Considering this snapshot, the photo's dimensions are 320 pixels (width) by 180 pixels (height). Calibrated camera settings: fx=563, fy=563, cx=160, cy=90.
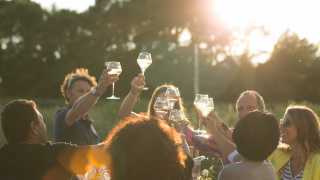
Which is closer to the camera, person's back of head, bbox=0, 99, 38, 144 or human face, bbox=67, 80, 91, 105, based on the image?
person's back of head, bbox=0, 99, 38, 144

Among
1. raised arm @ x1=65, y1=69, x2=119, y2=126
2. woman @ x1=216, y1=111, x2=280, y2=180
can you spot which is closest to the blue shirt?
raised arm @ x1=65, y1=69, x2=119, y2=126

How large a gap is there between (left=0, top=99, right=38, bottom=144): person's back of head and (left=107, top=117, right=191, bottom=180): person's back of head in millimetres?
980

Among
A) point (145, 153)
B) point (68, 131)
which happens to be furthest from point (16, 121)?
point (68, 131)

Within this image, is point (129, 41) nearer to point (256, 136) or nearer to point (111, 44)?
point (111, 44)

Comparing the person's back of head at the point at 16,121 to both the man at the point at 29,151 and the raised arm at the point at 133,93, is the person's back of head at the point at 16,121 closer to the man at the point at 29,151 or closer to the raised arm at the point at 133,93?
the man at the point at 29,151

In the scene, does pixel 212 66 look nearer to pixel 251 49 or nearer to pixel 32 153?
pixel 251 49

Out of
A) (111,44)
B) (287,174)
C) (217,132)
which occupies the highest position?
(111,44)

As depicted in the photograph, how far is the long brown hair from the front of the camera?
4.14m

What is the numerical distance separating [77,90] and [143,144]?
269cm

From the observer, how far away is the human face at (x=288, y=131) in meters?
Result: 4.17

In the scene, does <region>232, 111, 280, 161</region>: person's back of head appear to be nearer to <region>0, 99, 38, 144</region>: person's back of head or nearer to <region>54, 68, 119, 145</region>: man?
<region>0, 99, 38, 144</region>: person's back of head

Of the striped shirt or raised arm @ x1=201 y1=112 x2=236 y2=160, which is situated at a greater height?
raised arm @ x1=201 y1=112 x2=236 y2=160

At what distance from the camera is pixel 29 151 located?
10.7 ft

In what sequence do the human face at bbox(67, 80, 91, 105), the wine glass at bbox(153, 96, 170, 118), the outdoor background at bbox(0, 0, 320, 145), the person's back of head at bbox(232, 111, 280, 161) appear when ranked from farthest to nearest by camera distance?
the outdoor background at bbox(0, 0, 320, 145) < the human face at bbox(67, 80, 91, 105) < the wine glass at bbox(153, 96, 170, 118) < the person's back of head at bbox(232, 111, 280, 161)
